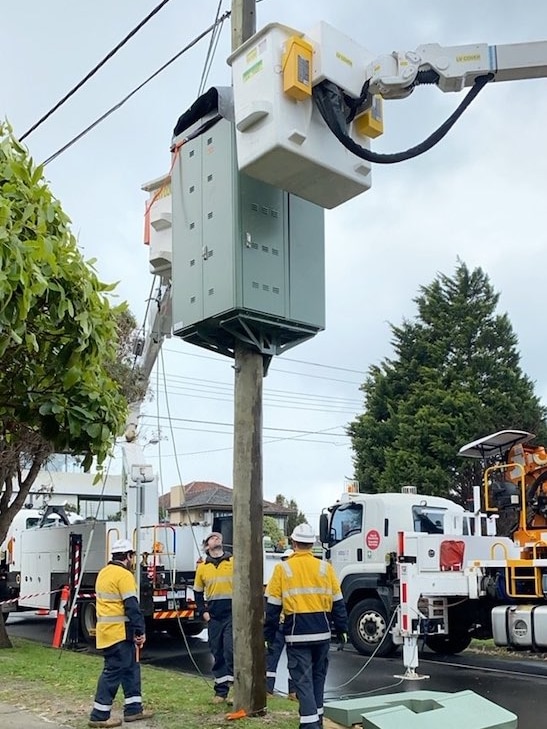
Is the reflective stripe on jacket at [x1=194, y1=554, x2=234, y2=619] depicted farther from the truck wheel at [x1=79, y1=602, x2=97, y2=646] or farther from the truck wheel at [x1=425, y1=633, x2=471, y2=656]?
the truck wheel at [x1=79, y1=602, x2=97, y2=646]

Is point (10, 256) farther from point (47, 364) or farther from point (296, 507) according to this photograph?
point (296, 507)

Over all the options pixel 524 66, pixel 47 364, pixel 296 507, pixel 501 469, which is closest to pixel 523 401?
pixel 501 469

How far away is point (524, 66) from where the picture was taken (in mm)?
7496

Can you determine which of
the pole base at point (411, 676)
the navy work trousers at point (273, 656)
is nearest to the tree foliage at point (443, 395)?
the pole base at point (411, 676)

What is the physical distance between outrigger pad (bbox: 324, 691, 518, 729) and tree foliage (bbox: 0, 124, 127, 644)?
3226 millimetres

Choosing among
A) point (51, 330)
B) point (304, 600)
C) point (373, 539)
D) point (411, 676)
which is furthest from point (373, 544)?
point (51, 330)

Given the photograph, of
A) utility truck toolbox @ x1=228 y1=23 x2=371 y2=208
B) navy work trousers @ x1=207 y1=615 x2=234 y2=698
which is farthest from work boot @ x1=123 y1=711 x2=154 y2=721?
utility truck toolbox @ x1=228 y1=23 x2=371 y2=208

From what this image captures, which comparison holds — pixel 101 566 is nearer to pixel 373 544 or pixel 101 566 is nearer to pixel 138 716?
pixel 373 544

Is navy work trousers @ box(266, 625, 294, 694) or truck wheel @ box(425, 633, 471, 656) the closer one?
navy work trousers @ box(266, 625, 294, 694)

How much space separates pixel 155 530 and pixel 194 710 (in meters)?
7.48

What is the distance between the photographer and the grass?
7.51 m

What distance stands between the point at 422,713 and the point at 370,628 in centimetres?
676

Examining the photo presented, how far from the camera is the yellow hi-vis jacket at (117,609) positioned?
7750mm

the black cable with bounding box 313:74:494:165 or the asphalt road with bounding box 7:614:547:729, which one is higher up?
the black cable with bounding box 313:74:494:165
